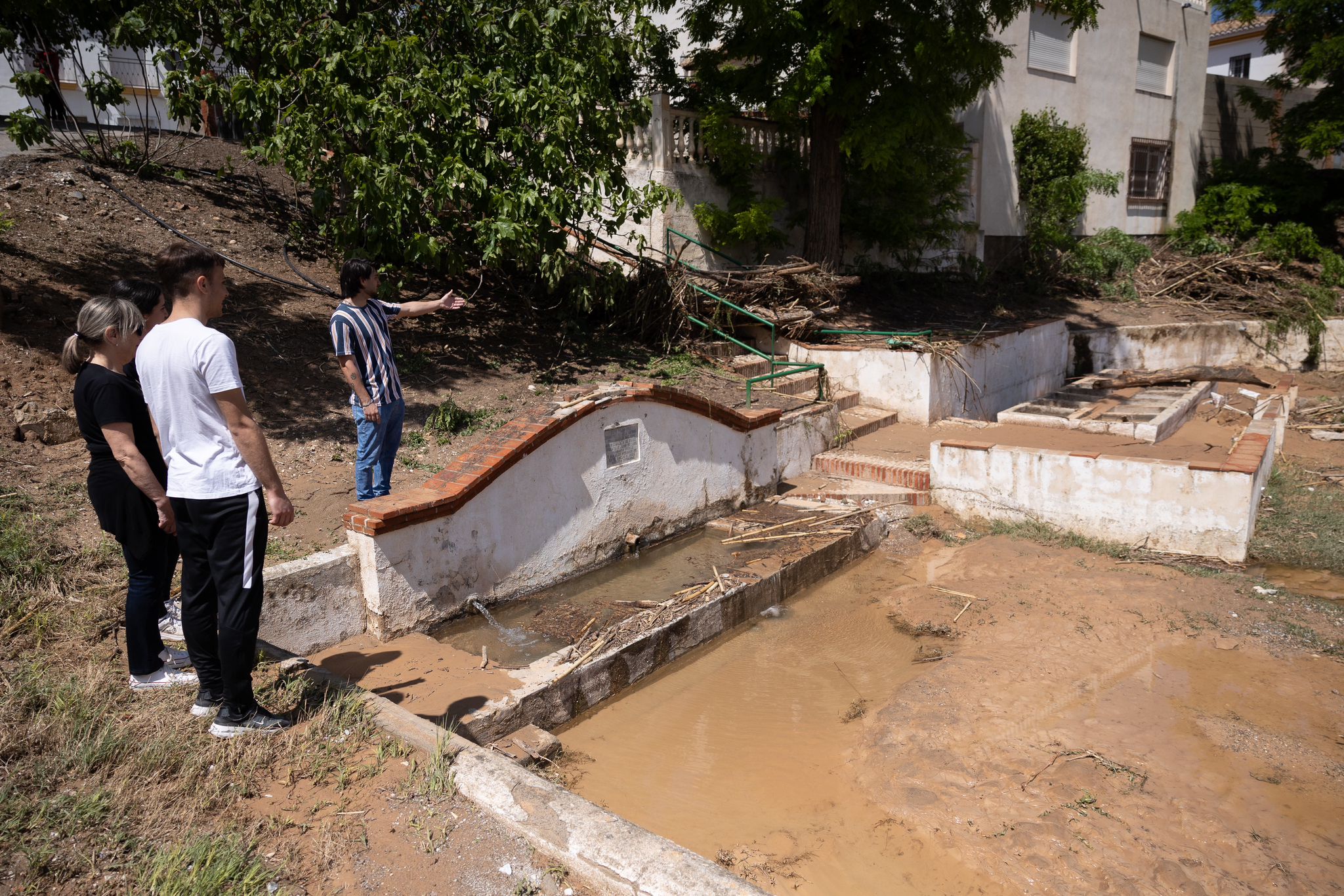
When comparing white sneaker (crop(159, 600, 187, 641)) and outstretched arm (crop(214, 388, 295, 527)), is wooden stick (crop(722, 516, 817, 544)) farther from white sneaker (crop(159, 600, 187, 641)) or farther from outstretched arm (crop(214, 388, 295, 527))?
outstretched arm (crop(214, 388, 295, 527))

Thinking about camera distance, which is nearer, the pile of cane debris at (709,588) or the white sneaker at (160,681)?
the white sneaker at (160,681)

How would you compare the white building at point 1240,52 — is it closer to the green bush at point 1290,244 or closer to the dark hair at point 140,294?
the green bush at point 1290,244

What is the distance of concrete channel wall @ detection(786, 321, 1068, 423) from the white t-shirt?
8.54 metres

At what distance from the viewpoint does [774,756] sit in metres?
4.66

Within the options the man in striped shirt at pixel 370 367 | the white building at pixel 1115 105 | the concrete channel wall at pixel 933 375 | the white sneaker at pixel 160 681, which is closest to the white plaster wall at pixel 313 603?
the man in striped shirt at pixel 370 367

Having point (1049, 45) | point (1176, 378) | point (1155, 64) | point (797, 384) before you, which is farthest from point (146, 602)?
point (1155, 64)

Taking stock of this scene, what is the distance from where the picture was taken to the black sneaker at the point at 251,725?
11.6 ft

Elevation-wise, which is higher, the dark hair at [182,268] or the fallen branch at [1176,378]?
the dark hair at [182,268]

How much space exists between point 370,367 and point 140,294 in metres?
1.63

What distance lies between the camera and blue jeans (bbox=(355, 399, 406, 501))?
5559mm

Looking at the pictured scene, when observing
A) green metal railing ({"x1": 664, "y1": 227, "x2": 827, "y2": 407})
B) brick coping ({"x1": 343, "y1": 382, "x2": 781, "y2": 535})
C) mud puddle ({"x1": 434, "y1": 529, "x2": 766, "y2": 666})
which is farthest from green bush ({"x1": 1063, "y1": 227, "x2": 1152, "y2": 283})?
mud puddle ({"x1": 434, "y1": 529, "x2": 766, "y2": 666})

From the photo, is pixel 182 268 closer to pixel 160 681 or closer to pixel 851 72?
pixel 160 681

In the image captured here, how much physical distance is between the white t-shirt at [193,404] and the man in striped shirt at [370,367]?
193cm

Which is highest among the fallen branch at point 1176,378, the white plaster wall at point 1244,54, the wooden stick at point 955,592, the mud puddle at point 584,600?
the white plaster wall at point 1244,54
